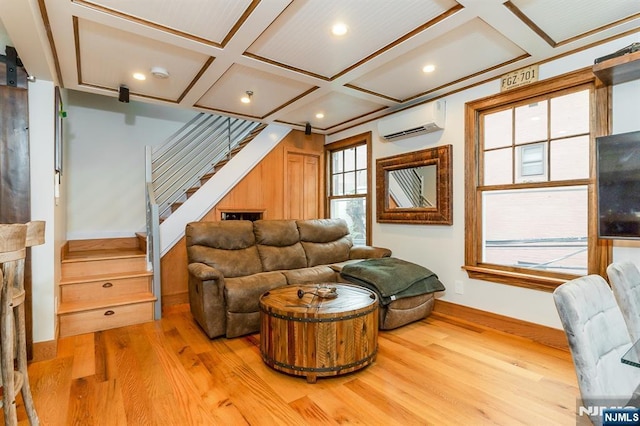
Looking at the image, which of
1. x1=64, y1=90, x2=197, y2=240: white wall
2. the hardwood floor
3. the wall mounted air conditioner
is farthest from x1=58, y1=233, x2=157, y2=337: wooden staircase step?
the wall mounted air conditioner

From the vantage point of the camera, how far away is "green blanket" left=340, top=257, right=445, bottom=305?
300cm

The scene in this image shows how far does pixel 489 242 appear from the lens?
3.22 metres

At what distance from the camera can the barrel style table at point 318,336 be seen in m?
2.12

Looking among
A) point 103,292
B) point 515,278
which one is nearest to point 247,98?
point 103,292

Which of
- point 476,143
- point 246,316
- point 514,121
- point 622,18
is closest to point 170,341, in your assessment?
point 246,316

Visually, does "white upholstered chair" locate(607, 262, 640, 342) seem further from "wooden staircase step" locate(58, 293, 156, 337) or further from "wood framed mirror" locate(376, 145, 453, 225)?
"wooden staircase step" locate(58, 293, 156, 337)

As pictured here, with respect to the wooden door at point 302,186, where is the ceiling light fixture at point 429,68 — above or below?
above

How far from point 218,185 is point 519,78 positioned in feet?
11.7

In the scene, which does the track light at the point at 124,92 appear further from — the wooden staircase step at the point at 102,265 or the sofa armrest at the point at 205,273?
the sofa armrest at the point at 205,273

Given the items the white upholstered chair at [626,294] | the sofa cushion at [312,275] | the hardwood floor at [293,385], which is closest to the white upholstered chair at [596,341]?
the white upholstered chair at [626,294]

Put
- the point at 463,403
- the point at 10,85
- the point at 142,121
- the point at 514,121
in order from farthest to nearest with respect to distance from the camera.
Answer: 1. the point at 142,121
2. the point at 514,121
3. the point at 10,85
4. the point at 463,403

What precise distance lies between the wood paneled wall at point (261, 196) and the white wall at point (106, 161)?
120cm

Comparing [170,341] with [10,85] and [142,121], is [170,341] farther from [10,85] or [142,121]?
[142,121]

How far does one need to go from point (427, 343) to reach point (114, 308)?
3050mm
